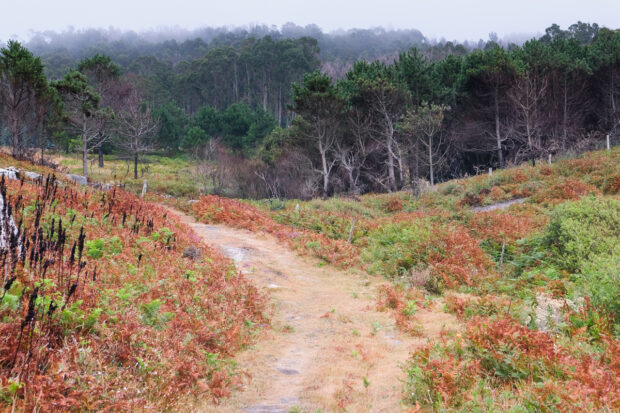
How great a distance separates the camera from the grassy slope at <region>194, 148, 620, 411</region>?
4.20 meters

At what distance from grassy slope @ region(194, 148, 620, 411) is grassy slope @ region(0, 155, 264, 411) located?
9.82 feet

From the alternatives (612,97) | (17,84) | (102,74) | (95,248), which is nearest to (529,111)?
(612,97)

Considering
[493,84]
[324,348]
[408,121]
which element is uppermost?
[493,84]

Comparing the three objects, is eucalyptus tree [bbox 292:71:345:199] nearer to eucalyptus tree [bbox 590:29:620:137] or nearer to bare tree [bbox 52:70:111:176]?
bare tree [bbox 52:70:111:176]

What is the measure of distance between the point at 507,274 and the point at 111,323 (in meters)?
9.53

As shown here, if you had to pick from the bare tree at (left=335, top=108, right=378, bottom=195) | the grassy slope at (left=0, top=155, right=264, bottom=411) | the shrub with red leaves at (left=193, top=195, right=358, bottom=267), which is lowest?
the shrub with red leaves at (left=193, top=195, right=358, bottom=267)

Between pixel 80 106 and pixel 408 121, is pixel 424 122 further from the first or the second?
pixel 80 106

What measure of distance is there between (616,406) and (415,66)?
134 ft

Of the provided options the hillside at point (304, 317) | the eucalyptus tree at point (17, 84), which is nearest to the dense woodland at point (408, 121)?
the eucalyptus tree at point (17, 84)

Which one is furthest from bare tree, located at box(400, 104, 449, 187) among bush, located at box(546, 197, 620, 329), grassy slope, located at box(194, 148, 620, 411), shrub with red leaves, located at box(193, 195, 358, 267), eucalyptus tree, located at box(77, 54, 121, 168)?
eucalyptus tree, located at box(77, 54, 121, 168)

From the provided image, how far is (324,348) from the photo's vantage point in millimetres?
6973

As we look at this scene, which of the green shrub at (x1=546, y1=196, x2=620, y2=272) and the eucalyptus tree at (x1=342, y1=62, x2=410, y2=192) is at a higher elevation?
the eucalyptus tree at (x1=342, y1=62, x2=410, y2=192)

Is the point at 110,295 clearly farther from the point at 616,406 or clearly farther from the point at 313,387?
the point at 616,406

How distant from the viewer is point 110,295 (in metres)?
5.69
